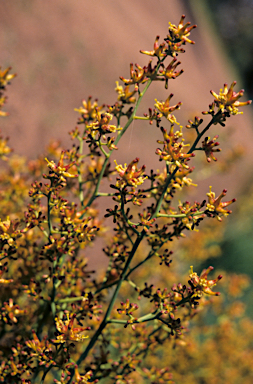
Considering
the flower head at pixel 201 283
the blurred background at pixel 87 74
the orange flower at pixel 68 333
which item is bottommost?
the orange flower at pixel 68 333

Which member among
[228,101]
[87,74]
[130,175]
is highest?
[87,74]

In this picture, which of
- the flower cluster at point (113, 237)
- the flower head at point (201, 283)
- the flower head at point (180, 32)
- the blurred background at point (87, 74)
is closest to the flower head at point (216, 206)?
the flower cluster at point (113, 237)

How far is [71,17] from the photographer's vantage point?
22.1 ft

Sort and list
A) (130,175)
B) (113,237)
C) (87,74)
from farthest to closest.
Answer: (87,74) < (113,237) < (130,175)

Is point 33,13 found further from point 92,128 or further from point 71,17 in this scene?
point 92,128

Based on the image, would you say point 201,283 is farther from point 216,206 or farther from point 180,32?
point 180,32

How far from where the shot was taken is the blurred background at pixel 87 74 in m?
4.81

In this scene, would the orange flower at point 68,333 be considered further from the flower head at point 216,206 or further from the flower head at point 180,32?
the flower head at point 180,32

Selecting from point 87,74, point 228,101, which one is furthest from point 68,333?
point 87,74

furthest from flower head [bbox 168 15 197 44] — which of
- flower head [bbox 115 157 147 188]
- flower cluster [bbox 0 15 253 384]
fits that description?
flower head [bbox 115 157 147 188]

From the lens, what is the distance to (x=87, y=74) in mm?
6676

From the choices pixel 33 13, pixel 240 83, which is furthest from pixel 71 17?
pixel 240 83

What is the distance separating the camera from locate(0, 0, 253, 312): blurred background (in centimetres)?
481

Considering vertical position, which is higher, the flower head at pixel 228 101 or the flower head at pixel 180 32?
the flower head at pixel 180 32
